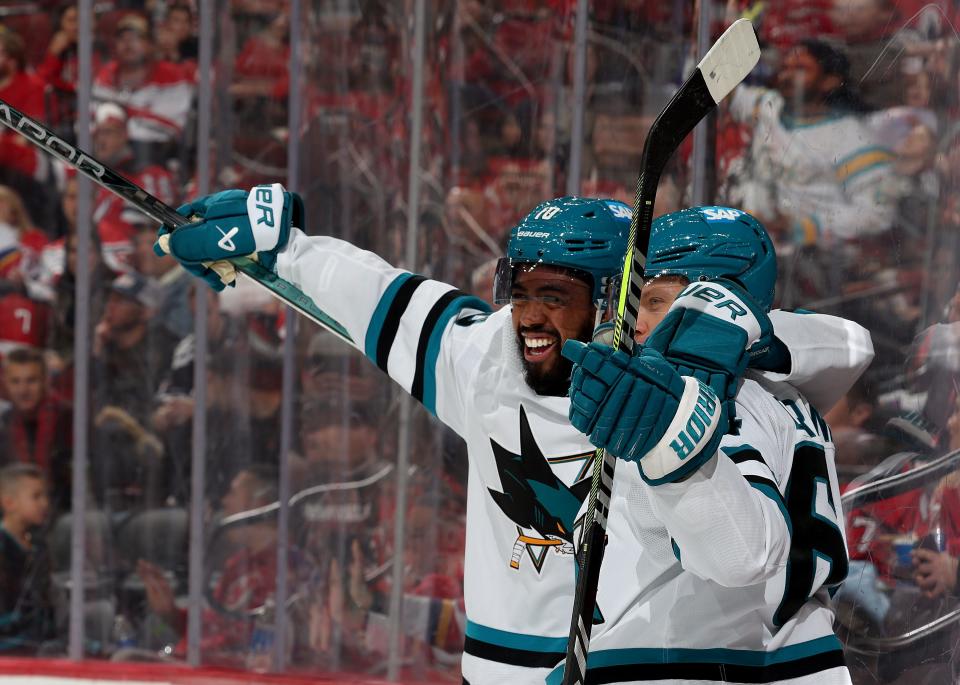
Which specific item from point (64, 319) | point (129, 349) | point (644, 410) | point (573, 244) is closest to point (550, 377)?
point (573, 244)

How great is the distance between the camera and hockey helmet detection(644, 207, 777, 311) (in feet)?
4.57

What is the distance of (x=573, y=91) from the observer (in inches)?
108

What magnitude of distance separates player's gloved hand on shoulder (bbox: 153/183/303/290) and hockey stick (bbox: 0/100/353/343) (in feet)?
0.07

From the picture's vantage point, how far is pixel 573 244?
1589mm

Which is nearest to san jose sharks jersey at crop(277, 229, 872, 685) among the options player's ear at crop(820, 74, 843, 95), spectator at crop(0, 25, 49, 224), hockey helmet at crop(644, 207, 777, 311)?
hockey helmet at crop(644, 207, 777, 311)

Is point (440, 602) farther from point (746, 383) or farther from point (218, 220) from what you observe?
point (746, 383)

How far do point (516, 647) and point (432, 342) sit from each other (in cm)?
46

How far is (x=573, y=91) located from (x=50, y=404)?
166 centimetres

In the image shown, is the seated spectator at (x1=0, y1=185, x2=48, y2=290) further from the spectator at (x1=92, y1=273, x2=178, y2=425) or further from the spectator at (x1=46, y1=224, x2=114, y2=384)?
the spectator at (x1=92, y1=273, x2=178, y2=425)

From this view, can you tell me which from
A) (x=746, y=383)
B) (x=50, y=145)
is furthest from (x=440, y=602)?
(x=746, y=383)

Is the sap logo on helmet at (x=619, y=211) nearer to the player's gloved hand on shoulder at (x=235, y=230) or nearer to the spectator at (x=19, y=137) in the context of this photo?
the player's gloved hand on shoulder at (x=235, y=230)

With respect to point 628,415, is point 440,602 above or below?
below

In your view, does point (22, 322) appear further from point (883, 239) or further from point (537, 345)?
point (883, 239)

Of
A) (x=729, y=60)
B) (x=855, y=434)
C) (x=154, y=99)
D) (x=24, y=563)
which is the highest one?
(x=154, y=99)
